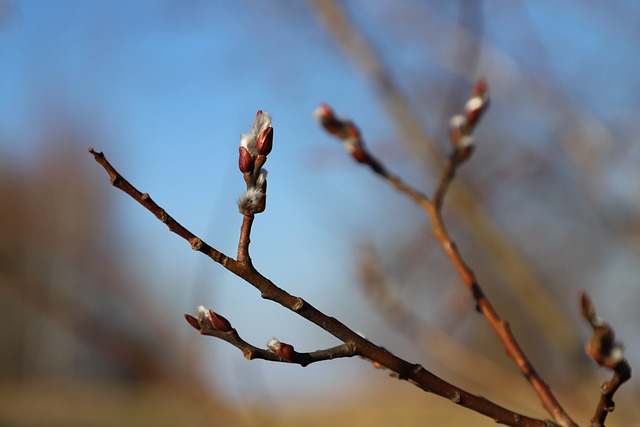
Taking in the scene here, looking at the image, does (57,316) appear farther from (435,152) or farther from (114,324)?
(435,152)

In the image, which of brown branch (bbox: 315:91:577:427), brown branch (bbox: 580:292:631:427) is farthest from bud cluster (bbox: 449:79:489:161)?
brown branch (bbox: 580:292:631:427)

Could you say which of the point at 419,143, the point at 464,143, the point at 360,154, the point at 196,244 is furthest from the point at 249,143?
the point at 419,143

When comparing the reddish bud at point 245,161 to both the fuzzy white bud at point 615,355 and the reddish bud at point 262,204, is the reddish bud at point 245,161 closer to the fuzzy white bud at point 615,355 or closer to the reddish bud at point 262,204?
the reddish bud at point 262,204

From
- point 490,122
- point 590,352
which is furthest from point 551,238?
point 590,352

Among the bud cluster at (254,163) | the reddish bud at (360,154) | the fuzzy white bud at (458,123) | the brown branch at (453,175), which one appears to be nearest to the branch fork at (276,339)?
the bud cluster at (254,163)

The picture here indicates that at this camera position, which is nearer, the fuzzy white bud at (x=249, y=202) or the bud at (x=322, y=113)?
the fuzzy white bud at (x=249, y=202)

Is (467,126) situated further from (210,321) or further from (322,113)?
(210,321)
